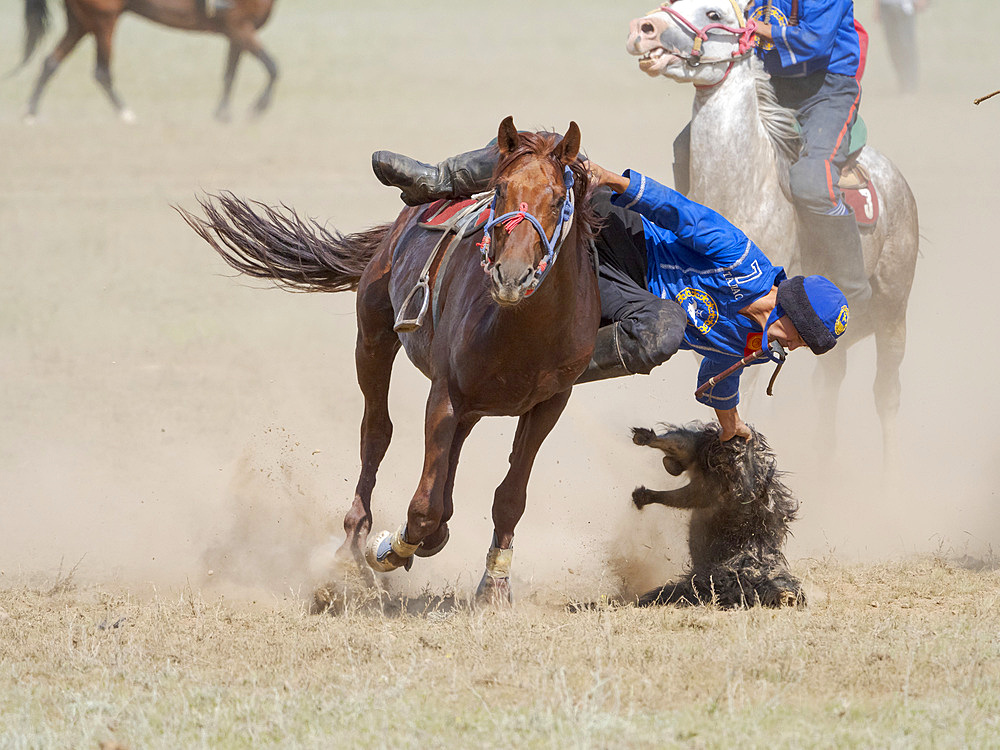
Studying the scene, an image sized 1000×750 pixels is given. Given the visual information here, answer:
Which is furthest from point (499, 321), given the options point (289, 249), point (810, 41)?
point (810, 41)

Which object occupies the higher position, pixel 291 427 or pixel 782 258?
pixel 782 258

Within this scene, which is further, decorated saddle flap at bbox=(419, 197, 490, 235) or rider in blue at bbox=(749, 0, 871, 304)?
rider in blue at bbox=(749, 0, 871, 304)

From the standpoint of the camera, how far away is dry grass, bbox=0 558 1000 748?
121 inches

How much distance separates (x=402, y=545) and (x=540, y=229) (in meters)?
1.44

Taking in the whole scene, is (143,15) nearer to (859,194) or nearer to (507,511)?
(859,194)

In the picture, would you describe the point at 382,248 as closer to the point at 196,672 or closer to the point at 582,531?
the point at 582,531

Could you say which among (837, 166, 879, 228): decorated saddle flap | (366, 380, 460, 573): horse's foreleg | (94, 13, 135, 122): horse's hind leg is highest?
(94, 13, 135, 122): horse's hind leg

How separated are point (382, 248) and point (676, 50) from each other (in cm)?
215

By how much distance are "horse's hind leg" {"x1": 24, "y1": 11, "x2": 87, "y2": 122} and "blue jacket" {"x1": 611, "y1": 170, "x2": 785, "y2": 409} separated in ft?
69.8

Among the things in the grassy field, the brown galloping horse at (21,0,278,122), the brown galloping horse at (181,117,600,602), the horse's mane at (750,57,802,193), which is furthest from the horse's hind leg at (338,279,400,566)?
the brown galloping horse at (21,0,278,122)

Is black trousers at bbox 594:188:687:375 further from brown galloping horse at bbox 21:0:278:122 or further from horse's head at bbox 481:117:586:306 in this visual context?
brown galloping horse at bbox 21:0:278:122

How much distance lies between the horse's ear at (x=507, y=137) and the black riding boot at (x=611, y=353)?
2.74 ft

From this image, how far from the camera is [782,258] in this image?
22.0 feet

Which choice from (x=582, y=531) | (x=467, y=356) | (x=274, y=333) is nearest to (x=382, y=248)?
(x=467, y=356)
